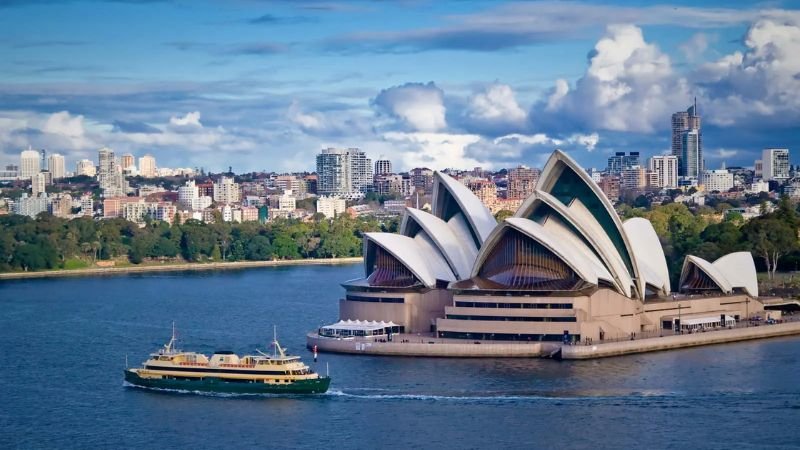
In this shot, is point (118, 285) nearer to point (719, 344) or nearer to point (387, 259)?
point (387, 259)

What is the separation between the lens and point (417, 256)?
49250mm

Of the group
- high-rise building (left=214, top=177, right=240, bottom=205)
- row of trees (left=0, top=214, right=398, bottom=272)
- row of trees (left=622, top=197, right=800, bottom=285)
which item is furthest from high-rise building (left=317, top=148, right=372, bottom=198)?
row of trees (left=622, top=197, right=800, bottom=285)

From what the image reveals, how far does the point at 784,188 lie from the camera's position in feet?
498

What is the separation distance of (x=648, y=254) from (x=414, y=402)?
685 inches

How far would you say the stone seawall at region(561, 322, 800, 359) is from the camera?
43781mm

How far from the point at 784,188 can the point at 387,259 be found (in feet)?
359

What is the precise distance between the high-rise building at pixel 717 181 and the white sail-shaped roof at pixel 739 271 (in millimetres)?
118583

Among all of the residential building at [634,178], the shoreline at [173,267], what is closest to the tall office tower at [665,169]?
the residential building at [634,178]

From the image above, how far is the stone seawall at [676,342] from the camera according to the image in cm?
4378

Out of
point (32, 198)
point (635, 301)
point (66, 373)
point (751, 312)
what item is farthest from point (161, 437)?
point (32, 198)

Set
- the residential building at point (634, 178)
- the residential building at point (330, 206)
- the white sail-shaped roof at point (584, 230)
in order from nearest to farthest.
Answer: the white sail-shaped roof at point (584, 230) → the residential building at point (330, 206) → the residential building at point (634, 178)

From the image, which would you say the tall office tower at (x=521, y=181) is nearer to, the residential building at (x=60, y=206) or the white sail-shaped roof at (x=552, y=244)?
the residential building at (x=60, y=206)

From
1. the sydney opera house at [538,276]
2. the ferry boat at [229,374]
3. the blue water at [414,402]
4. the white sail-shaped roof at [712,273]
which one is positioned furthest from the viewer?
the white sail-shaped roof at [712,273]

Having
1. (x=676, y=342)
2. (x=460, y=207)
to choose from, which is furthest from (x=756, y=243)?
(x=676, y=342)
